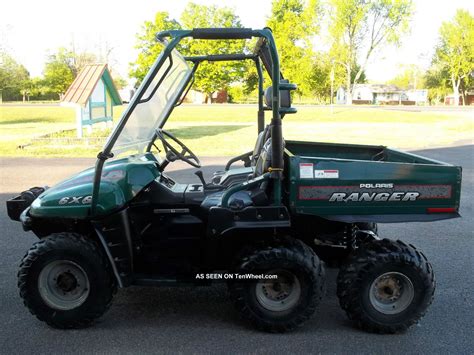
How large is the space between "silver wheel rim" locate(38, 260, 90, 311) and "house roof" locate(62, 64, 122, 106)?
1290 cm

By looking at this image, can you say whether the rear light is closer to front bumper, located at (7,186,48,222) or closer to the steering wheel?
the steering wheel

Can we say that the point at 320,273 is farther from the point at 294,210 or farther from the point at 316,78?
the point at 316,78

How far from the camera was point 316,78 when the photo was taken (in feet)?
192

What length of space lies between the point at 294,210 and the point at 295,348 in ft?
3.06

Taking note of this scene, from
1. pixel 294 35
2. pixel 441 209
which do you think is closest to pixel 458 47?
pixel 294 35

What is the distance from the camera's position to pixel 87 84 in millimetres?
16359

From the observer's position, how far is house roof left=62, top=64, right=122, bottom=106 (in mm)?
15594

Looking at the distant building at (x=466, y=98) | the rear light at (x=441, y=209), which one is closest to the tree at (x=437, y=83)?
the distant building at (x=466, y=98)

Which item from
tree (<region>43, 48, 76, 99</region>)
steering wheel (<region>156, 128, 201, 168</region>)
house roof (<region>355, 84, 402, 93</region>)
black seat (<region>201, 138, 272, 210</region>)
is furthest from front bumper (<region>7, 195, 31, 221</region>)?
house roof (<region>355, 84, 402, 93</region>)

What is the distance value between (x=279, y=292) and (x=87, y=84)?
14.5 metres

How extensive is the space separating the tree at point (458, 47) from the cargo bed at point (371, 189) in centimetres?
7393

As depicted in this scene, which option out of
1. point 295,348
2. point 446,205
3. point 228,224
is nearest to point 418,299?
point 446,205

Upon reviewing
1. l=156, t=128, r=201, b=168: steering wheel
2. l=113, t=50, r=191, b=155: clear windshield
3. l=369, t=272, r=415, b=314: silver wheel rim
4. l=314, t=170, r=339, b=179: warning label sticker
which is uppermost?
l=113, t=50, r=191, b=155: clear windshield

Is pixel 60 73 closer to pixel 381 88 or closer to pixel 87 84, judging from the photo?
pixel 87 84
